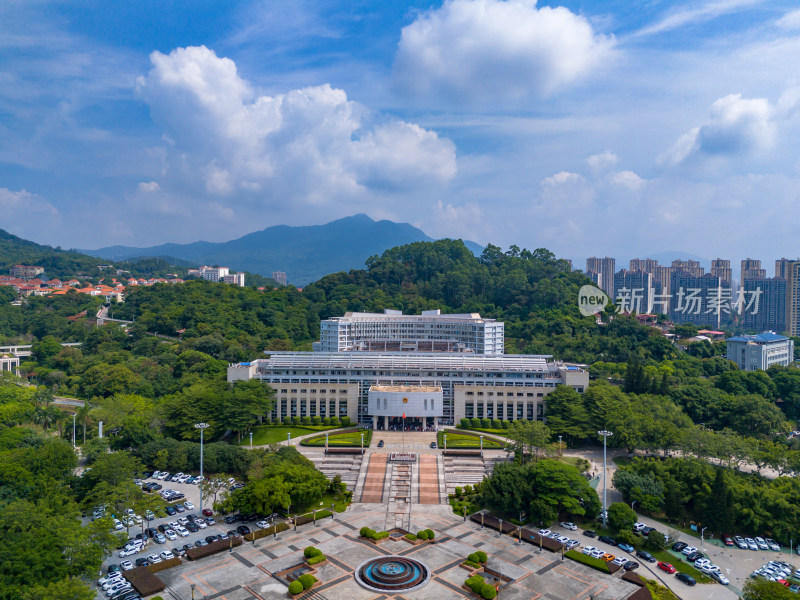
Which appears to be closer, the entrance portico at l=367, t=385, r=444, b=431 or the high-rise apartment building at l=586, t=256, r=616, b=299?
the entrance portico at l=367, t=385, r=444, b=431

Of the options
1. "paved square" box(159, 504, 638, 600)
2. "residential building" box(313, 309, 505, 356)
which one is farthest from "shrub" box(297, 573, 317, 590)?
"residential building" box(313, 309, 505, 356)

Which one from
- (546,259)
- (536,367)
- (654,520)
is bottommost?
(654,520)

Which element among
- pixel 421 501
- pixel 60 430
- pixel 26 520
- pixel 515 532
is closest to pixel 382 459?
pixel 421 501

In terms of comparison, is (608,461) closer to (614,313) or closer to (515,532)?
(515,532)

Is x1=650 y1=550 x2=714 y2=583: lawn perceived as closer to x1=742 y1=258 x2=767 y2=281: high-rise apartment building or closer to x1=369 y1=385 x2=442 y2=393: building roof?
x1=369 y1=385 x2=442 y2=393: building roof

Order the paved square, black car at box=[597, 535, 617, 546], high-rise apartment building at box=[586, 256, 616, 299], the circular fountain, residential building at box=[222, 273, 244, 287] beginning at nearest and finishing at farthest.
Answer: the paved square
the circular fountain
black car at box=[597, 535, 617, 546]
high-rise apartment building at box=[586, 256, 616, 299]
residential building at box=[222, 273, 244, 287]

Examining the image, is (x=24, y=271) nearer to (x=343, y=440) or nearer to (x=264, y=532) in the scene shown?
(x=343, y=440)

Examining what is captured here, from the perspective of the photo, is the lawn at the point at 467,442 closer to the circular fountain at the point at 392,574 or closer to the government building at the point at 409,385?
the government building at the point at 409,385
